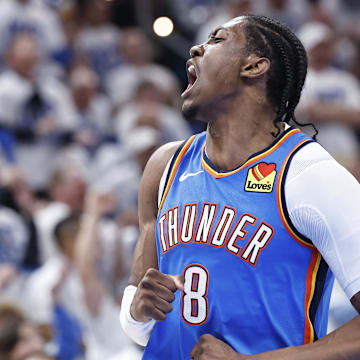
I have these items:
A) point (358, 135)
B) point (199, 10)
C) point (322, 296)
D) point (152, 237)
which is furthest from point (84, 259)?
point (199, 10)

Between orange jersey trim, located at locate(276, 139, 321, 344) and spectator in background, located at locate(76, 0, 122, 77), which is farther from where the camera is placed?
spectator in background, located at locate(76, 0, 122, 77)

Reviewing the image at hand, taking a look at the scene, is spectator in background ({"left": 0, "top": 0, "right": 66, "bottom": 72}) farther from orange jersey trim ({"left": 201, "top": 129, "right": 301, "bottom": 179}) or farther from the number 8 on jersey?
the number 8 on jersey

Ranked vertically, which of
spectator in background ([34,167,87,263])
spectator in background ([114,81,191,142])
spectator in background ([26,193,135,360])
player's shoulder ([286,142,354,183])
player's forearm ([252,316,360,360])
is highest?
player's shoulder ([286,142,354,183])

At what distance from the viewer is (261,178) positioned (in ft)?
7.00

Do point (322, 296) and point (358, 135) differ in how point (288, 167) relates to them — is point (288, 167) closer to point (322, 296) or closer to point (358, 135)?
point (322, 296)

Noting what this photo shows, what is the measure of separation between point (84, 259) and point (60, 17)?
3297 millimetres

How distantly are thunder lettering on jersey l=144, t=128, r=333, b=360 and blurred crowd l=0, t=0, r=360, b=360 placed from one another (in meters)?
1.27

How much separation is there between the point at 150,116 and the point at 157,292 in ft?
15.2

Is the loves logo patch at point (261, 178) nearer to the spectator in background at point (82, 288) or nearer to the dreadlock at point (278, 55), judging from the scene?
the dreadlock at point (278, 55)

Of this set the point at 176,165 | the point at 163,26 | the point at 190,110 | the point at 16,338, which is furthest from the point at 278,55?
the point at 163,26

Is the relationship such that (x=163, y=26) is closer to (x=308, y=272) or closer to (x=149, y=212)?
(x=149, y=212)

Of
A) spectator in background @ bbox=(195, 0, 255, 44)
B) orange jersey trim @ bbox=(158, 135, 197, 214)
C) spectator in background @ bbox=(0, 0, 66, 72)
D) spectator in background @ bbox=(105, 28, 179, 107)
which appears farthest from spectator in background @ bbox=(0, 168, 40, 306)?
orange jersey trim @ bbox=(158, 135, 197, 214)

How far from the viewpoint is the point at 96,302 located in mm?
4820

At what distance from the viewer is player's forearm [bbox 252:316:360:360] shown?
196cm
